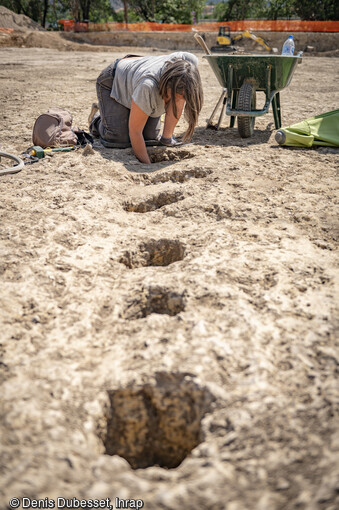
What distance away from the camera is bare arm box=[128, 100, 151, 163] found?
10.4ft

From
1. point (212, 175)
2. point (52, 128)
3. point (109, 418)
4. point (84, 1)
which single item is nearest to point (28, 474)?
point (109, 418)

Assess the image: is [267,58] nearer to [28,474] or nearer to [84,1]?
[28,474]

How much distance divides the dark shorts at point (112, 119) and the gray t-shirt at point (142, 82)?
11 cm

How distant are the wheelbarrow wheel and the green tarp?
475 mm

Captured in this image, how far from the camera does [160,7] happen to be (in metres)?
25.6

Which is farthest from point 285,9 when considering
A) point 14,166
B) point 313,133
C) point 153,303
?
point 153,303

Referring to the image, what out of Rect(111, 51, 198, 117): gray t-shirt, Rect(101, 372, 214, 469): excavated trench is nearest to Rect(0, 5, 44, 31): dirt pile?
Rect(111, 51, 198, 117): gray t-shirt

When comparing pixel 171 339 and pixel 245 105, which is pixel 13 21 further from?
pixel 171 339

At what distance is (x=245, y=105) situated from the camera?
13.2ft

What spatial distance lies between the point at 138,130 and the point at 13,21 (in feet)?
67.0

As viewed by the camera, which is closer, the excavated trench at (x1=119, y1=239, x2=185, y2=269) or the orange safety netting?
the excavated trench at (x1=119, y1=239, x2=185, y2=269)

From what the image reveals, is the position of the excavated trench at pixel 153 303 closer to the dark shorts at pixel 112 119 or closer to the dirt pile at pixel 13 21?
the dark shorts at pixel 112 119

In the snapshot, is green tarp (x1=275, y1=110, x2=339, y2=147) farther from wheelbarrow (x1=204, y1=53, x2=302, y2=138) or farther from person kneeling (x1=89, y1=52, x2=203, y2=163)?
person kneeling (x1=89, y1=52, x2=203, y2=163)

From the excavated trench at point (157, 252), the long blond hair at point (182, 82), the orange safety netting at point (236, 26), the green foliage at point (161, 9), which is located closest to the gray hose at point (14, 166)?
the long blond hair at point (182, 82)
